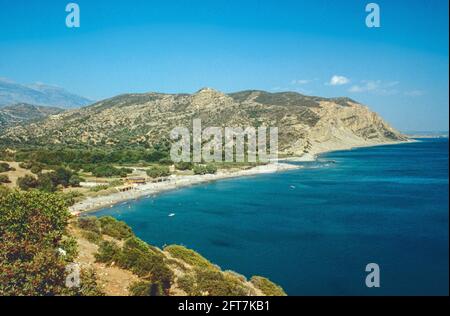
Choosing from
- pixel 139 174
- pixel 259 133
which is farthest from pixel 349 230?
pixel 259 133

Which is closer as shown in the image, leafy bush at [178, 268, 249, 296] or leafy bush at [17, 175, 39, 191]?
leafy bush at [178, 268, 249, 296]

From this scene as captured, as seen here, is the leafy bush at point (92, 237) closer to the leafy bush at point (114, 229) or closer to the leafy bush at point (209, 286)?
the leafy bush at point (114, 229)

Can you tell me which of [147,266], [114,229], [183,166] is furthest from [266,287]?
[183,166]

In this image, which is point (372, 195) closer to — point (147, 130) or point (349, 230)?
point (349, 230)

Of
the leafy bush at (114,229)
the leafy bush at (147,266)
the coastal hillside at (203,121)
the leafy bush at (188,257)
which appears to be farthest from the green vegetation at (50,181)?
the coastal hillside at (203,121)

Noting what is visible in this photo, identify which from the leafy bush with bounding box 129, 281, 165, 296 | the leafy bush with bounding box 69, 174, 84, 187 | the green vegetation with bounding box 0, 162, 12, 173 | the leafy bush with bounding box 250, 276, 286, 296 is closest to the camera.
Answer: the leafy bush with bounding box 129, 281, 165, 296

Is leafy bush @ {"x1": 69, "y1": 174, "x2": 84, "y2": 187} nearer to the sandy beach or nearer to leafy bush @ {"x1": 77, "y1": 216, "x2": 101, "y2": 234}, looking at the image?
the sandy beach

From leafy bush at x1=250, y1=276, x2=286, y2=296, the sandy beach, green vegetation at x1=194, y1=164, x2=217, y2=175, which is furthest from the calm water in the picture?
green vegetation at x1=194, y1=164, x2=217, y2=175
